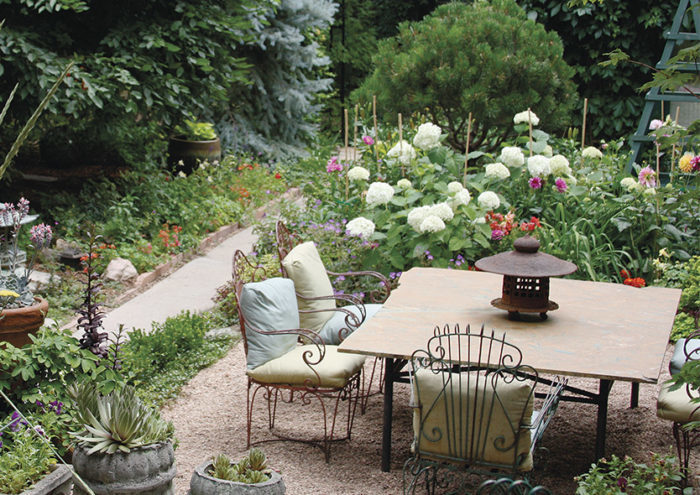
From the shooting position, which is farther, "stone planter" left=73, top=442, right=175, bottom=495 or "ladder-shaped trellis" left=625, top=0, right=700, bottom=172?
"ladder-shaped trellis" left=625, top=0, right=700, bottom=172

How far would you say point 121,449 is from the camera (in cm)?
304

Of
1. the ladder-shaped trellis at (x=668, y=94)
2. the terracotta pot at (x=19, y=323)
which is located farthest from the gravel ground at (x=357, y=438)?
the ladder-shaped trellis at (x=668, y=94)

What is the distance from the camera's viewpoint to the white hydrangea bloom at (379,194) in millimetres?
6340

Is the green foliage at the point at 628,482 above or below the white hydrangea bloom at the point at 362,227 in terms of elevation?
below

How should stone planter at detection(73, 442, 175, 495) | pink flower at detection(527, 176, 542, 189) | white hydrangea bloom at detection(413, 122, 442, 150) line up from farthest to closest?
white hydrangea bloom at detection(413, 122, 442, 150) → pink flower at detection(527, 176, 542, 189) → stone planter at detection(73, 442, 175, 495)

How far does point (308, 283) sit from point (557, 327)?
1506mm

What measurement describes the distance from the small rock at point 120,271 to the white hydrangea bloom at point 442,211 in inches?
112

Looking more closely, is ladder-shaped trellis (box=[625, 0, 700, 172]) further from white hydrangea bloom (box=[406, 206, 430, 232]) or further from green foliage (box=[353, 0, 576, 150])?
white hydrangea bloom (box=[406, 206, 430, 232])

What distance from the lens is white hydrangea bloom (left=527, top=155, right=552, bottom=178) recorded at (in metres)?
6.60

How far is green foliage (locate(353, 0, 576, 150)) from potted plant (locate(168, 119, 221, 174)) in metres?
2.80

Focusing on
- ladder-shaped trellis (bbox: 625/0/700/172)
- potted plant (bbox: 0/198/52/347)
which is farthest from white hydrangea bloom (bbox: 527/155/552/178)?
potted plant (bbox: 0/198/52/347)

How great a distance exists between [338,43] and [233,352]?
11.6 meters

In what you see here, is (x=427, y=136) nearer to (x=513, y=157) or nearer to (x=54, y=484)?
(x=513, y=157)

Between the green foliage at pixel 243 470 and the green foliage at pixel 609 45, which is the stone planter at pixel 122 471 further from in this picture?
the green foliage at pixel 609 45
